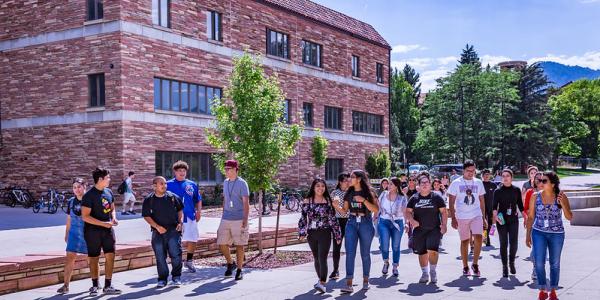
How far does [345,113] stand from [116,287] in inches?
1246

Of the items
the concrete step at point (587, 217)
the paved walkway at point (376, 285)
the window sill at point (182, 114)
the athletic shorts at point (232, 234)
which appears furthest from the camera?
the window sill at point (182, 114)

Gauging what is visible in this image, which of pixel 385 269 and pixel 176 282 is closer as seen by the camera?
pixel 176 282

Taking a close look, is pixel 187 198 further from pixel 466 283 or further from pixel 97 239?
pixel 466 283

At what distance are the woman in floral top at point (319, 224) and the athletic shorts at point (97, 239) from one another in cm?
268

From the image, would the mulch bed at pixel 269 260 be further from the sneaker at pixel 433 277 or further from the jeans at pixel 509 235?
the jeans at pixel 509 235

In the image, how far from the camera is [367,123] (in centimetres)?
4353

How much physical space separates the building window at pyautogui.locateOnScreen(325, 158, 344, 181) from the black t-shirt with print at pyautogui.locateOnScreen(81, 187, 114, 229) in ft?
99.3

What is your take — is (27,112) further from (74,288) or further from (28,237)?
(74,288)

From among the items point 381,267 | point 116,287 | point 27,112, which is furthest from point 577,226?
point 27,112

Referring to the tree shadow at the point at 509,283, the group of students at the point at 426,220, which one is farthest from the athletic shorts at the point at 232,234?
the tree shadow at the point at 509,283

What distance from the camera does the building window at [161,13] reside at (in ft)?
90.5

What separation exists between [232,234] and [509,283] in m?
4.33

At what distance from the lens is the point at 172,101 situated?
28391 millimetres

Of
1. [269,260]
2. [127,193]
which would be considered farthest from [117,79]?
[269,260]
